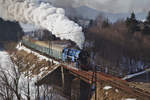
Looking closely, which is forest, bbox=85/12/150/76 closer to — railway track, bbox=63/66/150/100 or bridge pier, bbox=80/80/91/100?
bridge pier, bbox=80/80/91/100

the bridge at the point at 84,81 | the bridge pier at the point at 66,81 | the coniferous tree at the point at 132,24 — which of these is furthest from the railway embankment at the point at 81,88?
the coniferous tree at the point at 132,24

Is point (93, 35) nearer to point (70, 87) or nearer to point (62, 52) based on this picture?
point (62, 52)

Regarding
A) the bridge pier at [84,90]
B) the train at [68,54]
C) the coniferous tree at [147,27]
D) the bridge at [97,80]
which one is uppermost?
the coniferous tree at [147,27]

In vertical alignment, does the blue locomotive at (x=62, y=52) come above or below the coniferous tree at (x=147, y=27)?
below

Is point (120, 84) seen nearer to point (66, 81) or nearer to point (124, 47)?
point (66, 81)

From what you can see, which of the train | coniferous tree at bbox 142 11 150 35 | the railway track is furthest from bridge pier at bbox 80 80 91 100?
coniferous tree at bbox 142 11 150 35

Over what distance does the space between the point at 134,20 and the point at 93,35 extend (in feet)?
35.0

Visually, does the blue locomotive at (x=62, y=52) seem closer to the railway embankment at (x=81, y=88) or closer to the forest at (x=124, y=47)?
the railway embankment at (x=81, y=88)

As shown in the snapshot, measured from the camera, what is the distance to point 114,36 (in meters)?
34.5

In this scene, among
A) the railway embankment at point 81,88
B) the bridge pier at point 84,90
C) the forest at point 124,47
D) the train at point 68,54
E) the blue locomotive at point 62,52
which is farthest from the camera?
the forest at point 124,47

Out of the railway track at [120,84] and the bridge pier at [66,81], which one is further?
the bridge pier at [66,81]

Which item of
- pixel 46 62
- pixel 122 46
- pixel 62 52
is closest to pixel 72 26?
pixel 62 52

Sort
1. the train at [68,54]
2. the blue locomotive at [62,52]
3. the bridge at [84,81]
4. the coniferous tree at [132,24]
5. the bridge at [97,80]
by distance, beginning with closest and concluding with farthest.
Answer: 1. the bridge at [97,80]
2. the bridge at [84,81]
3. the train at [68,54]
4. the blue locomotive at [62,52]
5. the coniferous tree at [132,24]

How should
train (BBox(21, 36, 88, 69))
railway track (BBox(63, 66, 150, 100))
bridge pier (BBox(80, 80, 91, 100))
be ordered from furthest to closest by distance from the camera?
1. train (BBox(21, 36, 88, 69))
2. bridge pier (BBox(80, 80, 91, 100))
3. railway track (BBox(63, 66, 150, 100))
